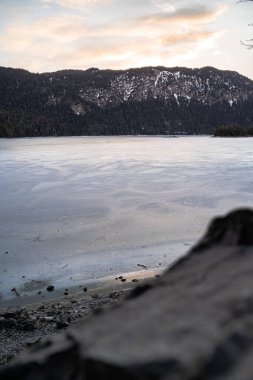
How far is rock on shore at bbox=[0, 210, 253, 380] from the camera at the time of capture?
1209 mm

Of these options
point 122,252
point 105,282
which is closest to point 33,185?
point 122,252

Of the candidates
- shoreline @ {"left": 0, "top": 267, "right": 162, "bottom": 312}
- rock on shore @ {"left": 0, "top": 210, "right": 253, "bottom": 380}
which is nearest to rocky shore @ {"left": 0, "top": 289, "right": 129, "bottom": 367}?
shoreline @ {"left": 0, "top": 267, "right": 162, "bottom": 312}

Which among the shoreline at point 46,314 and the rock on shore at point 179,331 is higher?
A: the rock on shore at point 179,331

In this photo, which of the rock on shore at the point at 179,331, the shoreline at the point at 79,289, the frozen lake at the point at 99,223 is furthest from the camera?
the frozen lake at the point at 99,223

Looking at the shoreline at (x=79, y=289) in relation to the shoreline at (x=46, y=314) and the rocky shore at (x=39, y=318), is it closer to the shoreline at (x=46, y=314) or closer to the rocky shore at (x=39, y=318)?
the shoreline at (x=46, y=314)

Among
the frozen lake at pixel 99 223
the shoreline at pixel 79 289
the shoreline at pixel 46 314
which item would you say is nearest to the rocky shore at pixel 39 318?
the shoreline at pixel 46 314

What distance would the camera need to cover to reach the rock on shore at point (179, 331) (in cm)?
121

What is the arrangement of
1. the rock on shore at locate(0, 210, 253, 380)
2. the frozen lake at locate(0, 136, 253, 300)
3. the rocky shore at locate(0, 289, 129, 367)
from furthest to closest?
the frozen lake at locate(0, 136, 253, 300) → the rocky shore at locate(0, 289, 129, 367) → the rock on shore at locate(0, 210, 253, 380)

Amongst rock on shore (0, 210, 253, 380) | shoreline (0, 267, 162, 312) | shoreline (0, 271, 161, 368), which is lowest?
shoreline (0, 267, 162, 312)

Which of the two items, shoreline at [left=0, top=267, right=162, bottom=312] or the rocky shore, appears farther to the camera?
shoreline at [left=0, top=267, right=162, bottom=312]

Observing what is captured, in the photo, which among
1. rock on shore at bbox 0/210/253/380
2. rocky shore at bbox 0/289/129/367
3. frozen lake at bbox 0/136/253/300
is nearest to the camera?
rock on shore at bbox 0/210/253/380

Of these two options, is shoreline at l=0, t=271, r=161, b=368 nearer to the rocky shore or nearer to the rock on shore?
the rocky shore

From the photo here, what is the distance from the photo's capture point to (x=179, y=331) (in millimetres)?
1376

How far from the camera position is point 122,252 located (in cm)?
950
